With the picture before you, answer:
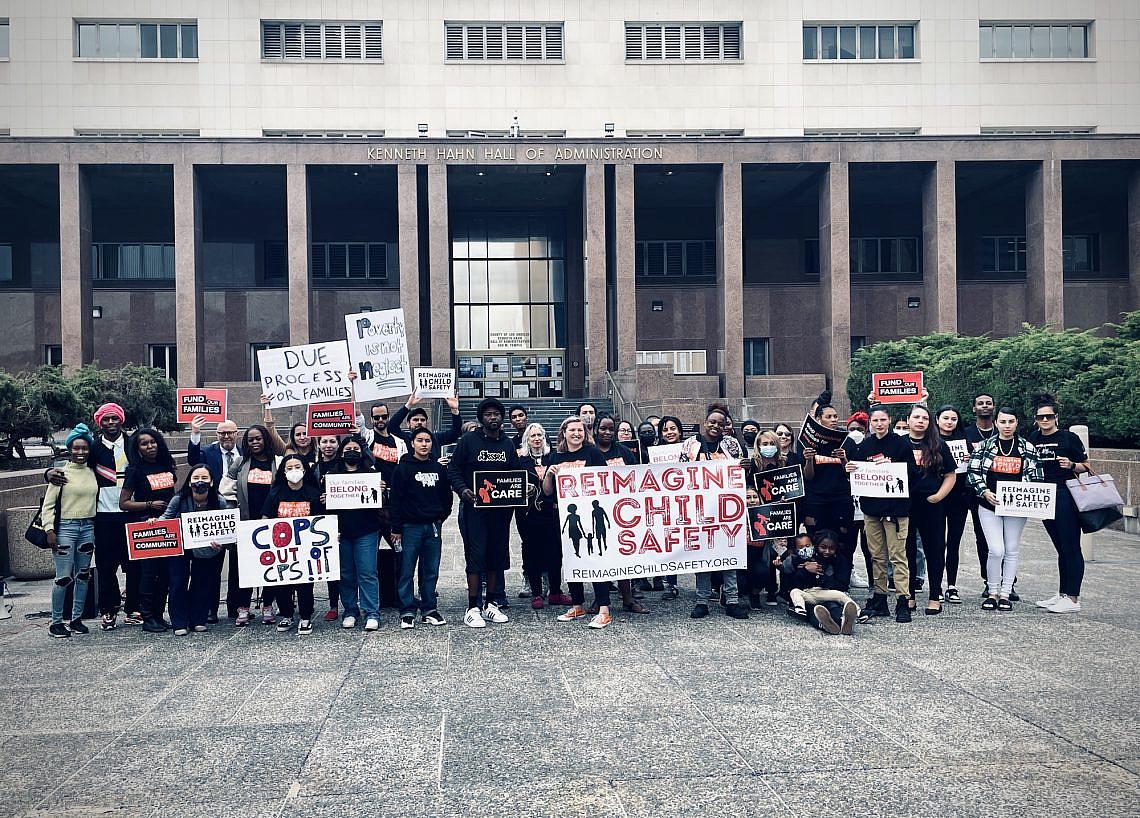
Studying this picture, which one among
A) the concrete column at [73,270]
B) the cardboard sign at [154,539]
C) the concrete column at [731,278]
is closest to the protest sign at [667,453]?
the cardboard sign at [154,539]

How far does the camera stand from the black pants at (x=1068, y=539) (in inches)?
379

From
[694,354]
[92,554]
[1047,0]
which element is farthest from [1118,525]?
[1047,0]

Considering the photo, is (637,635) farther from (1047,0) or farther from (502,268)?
(1047,0)

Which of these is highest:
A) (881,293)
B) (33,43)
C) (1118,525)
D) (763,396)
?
(33,43)

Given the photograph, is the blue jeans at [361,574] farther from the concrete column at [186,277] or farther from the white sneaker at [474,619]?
the concrete column at [186,277]

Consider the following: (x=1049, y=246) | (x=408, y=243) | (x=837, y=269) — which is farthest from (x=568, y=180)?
(x=1049, y=246)

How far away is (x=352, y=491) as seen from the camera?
31.0 ft

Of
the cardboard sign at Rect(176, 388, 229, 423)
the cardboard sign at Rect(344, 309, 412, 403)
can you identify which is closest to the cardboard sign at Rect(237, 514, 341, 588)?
the cardboard sign at Rect(176, 388, 229, 423)

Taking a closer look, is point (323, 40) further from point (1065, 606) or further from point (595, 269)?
point (1065, 606)

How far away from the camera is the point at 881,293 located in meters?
41.3

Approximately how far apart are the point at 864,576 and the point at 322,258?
33942 mm

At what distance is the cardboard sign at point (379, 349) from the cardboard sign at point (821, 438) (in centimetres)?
722

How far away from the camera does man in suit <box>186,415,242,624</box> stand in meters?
9.80

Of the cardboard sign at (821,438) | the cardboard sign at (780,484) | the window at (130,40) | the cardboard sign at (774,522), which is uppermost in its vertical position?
the window at (130,40)
